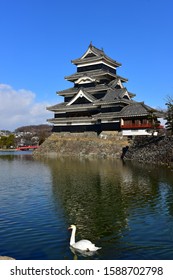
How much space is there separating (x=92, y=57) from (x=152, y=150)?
24.4 meters

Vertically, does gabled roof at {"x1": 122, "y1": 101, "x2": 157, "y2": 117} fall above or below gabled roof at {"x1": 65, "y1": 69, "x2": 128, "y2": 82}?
below

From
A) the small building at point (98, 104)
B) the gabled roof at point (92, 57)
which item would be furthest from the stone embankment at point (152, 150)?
the gabled roof at point (92, 57)

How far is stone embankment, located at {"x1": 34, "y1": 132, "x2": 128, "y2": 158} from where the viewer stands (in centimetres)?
4317

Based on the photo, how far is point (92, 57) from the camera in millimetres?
52375

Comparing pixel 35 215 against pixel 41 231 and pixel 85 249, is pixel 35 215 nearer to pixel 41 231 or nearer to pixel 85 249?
pixel 41 231

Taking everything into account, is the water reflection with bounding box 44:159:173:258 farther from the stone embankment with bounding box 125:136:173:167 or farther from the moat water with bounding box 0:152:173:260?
the stone embankment with bounding box 125:136:173:167

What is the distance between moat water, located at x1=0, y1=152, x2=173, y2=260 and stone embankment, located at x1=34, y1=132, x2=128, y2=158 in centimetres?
2152

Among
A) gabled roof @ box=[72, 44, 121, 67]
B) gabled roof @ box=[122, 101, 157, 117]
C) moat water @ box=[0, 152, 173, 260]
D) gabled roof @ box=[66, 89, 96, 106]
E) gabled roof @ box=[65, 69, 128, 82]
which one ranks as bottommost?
moat water @ box=[0, 152, 173, 260]

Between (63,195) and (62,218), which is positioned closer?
(62,218)

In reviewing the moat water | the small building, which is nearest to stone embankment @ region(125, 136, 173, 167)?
the small building

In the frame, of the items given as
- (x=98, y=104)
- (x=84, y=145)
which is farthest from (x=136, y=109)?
(x=84, y=145)
